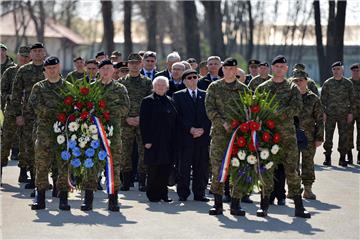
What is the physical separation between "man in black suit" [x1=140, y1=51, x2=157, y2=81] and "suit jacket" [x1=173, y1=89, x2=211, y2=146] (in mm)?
2165

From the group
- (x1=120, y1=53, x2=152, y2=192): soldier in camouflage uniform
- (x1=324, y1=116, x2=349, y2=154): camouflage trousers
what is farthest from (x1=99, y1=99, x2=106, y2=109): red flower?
(x1=324, y1=116, x2=349, y2=154): camouflage trousers

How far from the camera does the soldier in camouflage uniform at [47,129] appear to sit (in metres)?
12.6

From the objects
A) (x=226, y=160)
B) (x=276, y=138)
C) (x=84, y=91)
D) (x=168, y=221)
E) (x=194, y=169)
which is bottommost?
(x=168, y=221)

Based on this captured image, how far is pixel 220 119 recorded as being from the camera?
487 inches

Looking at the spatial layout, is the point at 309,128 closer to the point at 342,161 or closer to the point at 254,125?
the point at 254,125

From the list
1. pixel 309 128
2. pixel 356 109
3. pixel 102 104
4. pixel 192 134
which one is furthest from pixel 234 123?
pixel 356 109

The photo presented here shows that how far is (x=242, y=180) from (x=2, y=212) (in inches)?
130

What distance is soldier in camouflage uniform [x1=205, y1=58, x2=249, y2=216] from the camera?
12367mm

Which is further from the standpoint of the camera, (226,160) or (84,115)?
(84,115)

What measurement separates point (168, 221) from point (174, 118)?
9.05 feet

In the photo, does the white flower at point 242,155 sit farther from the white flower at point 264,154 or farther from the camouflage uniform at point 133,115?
the camouflage uniform at point 133,115

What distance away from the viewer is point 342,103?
65.9ft

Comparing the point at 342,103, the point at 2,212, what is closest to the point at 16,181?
the point at 2,212

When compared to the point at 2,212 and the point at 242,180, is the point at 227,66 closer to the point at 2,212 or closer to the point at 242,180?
the point at 242,180
